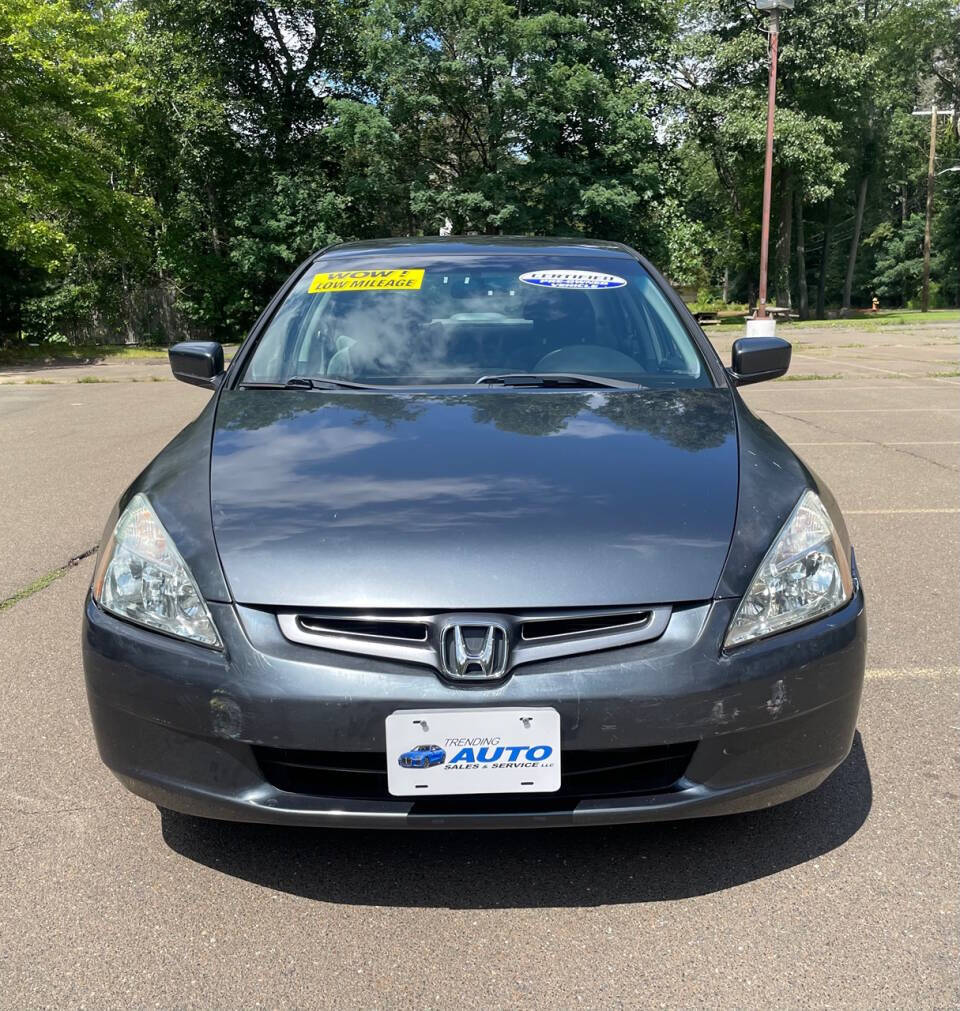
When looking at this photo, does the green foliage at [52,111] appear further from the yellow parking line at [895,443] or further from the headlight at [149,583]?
the headlight at [149,583]

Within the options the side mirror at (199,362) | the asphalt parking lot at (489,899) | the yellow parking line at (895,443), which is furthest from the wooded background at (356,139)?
the asphalt parking lot at (489,899)

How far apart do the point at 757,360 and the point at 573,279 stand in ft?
2.44

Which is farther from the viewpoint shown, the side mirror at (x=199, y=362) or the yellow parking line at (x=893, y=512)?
the yellow parking line at (x=893, y=512)

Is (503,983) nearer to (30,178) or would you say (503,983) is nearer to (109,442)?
(109,442)

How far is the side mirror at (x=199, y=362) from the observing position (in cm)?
352

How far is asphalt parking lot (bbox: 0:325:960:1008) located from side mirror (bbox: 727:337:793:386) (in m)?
1.19

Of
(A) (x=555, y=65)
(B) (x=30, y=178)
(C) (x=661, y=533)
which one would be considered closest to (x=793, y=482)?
(C) (x=661, y=533)

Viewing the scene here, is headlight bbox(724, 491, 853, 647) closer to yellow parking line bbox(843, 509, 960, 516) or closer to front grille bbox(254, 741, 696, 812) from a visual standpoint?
front grille bbox(254, 741, 696, 812)

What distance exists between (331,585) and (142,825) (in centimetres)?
99

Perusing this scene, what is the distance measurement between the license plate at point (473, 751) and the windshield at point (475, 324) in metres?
1.46

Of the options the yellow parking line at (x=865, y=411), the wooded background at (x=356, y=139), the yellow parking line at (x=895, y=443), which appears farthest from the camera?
the wooded background at (x=356, y=139)

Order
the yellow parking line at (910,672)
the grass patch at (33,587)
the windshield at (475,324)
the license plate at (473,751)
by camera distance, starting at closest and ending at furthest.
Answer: the license plate at (473,751) → the windshield at (475,324) → the yellow parking line at (910,672) → the grass patch at (33,587)

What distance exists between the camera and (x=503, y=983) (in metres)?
1.88

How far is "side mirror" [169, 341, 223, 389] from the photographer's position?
3516 millimetres
